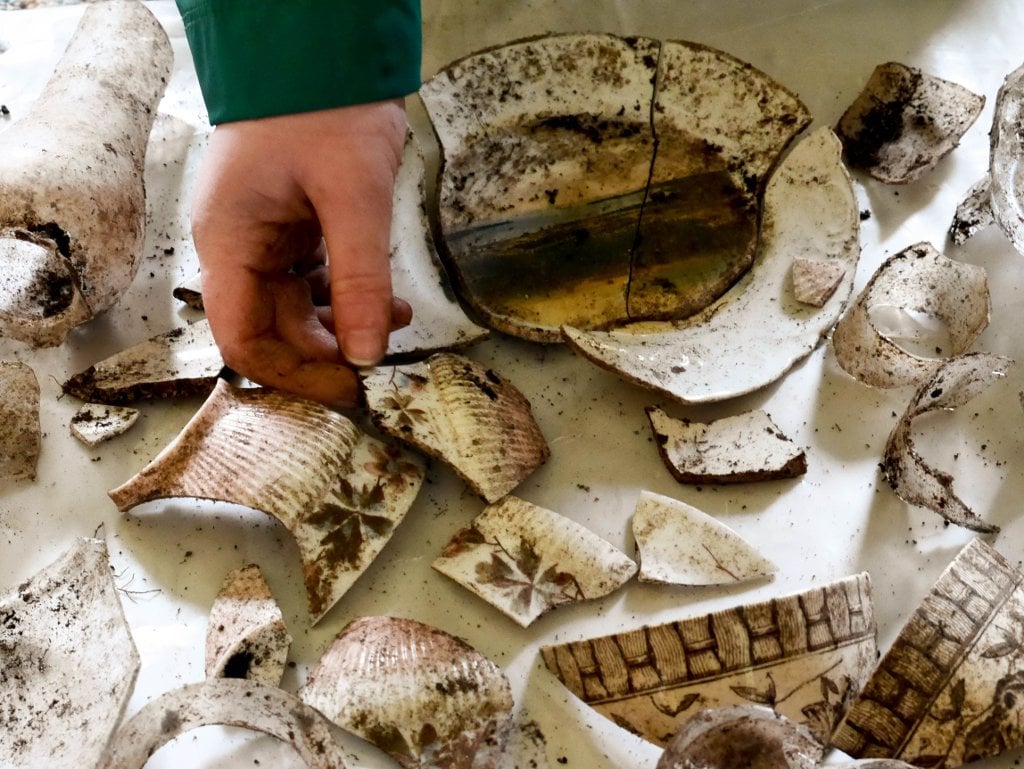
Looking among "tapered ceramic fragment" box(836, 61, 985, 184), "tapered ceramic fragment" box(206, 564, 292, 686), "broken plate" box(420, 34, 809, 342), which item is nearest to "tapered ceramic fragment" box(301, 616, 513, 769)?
"tapered ceramic fragment" box(206, 564, 292, 686)

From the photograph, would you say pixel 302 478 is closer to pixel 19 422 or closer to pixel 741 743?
pixel 19 422

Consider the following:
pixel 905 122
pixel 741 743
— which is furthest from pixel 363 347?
pixel 905 122

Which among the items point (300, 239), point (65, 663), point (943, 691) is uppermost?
point (300, 239)

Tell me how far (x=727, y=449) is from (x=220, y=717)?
561 millimetres

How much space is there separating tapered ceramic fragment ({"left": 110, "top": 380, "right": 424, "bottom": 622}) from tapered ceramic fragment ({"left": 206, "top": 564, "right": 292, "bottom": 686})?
0.04m

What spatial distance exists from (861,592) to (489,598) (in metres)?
0.34

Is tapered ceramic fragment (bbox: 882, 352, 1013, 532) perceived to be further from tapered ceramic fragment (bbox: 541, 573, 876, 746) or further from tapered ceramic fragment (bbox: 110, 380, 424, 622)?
tapered ceramic fragment (bbox: 110, 380, 424, 622)

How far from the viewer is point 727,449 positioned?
0.97 m

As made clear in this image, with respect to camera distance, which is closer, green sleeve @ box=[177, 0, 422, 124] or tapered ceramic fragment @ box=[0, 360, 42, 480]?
green sleeve @ box=[177, 0, 422, 124]

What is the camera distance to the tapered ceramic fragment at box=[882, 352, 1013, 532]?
92 cm

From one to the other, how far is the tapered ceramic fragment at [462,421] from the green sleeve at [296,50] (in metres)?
0.28

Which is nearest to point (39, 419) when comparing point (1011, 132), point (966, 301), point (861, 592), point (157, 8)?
point (157, 8)

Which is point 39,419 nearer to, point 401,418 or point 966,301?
point 401,418

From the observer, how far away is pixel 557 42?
46.3 inches
